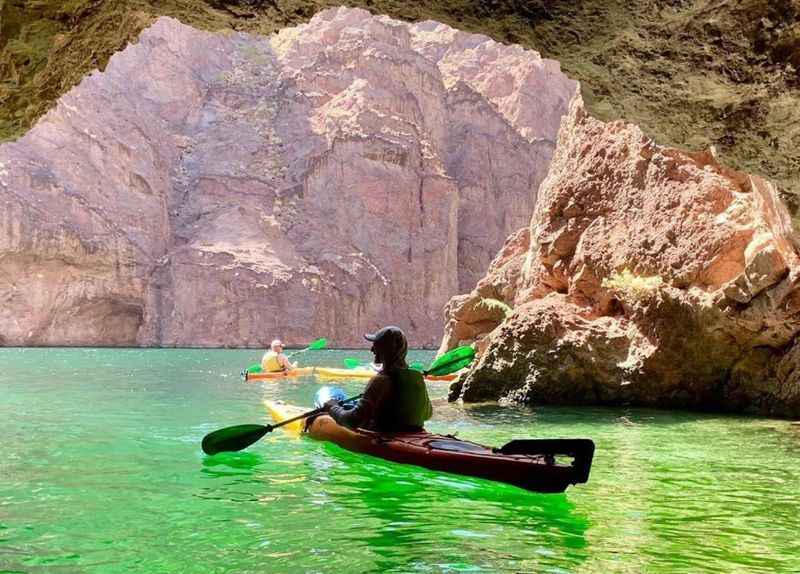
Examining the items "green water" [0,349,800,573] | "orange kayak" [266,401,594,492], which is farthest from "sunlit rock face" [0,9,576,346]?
"orange kayak" [266,401,594,492]

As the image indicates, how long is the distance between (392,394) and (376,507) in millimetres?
1509

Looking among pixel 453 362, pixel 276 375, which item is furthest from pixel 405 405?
pixel 276 375

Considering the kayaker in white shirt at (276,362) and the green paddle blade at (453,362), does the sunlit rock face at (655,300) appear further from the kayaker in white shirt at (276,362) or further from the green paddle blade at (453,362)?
the kayaker in white shirt at (276,362)

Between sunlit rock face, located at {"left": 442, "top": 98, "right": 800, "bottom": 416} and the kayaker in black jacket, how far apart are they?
5918 mm

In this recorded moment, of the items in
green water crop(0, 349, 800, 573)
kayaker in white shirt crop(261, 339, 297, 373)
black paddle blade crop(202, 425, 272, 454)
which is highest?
kayaker in white shirt crop(261, 339, 297, 373)

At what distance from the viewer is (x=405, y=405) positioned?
698 centimetres

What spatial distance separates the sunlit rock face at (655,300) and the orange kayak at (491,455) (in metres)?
5.90

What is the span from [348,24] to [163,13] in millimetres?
65729

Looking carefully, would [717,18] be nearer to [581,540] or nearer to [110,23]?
[581,540]

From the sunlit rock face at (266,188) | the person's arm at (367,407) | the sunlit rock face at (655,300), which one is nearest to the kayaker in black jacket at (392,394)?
the person's arm at (367,407)

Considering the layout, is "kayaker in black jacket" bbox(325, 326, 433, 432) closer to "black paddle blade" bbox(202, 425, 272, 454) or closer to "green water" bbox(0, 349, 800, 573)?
"green water" bbox(0, 349, 800, 573)

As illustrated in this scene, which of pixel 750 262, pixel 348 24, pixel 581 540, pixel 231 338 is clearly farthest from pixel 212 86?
pixel 581 540

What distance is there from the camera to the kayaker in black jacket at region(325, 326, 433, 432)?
22.2 ft

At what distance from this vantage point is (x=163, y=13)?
191 inches
